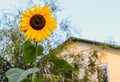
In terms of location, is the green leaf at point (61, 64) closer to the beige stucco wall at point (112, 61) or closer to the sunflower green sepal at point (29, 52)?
the sunflower green sepal at point (29, 52)

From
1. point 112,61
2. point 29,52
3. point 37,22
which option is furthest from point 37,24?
point 112,61

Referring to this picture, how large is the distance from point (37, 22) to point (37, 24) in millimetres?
11

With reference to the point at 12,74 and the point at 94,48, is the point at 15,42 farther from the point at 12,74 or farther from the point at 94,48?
the point at 12,74

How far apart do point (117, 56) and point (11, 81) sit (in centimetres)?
979

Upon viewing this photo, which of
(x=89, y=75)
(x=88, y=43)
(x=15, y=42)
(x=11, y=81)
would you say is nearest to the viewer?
(x=11, y=81)

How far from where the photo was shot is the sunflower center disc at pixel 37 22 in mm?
1616

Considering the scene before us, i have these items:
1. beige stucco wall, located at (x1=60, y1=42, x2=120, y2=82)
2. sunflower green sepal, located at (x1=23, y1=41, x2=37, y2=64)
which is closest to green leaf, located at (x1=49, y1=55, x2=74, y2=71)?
sunflower green sepal, located at (x1=23, y1=41, x2=37, y2=64)

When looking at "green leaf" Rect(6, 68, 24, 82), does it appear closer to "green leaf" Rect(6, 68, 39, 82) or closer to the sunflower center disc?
"green leaf" Rect(6, 68, 39, 82)

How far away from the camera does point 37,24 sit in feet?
5.29

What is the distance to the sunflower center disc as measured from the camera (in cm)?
162

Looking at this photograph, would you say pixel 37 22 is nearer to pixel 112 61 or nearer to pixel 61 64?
pixel 61 64

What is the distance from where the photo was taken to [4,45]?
26.3ft

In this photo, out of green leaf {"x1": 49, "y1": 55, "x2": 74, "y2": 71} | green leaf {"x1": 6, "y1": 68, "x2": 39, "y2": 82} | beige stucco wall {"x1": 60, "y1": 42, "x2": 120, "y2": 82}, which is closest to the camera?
green leaf {"x1": 6, "y1": 68, "x2": 39, "y2": 82}

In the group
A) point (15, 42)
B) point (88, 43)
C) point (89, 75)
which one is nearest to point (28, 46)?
point (15, 42)
